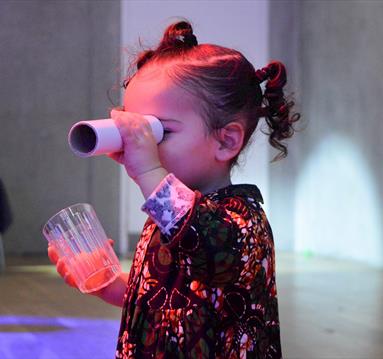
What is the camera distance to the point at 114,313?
2.70m

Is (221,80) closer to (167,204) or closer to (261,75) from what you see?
(261,75)

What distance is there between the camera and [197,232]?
0.93 metres

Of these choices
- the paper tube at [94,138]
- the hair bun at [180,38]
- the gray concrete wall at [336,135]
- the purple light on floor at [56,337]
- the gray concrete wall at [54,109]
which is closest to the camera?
the paper tube at [94,138]

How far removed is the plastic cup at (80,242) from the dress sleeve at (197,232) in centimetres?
20

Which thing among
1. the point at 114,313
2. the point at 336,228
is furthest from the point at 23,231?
the point at 336,228

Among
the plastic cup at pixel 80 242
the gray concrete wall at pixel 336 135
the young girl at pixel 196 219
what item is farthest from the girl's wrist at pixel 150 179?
the gray concrete wall at pixel 336 135

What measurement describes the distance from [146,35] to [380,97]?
149 centimetres

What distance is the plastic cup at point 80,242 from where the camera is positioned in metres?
1.14

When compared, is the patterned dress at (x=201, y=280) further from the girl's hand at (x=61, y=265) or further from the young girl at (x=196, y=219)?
the girl's hand at (x=61, y=265)

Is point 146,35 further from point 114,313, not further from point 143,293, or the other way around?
point 143,293

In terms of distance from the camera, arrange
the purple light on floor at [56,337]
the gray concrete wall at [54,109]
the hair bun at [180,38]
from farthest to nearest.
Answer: the gray concrete wall at [54,109] → the purple light on floor at [56,337] → the hair bun at [180,38]

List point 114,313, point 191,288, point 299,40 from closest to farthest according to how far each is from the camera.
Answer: point 191,288 → point 114,313 → point 299,40

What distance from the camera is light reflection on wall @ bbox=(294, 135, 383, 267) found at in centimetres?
391

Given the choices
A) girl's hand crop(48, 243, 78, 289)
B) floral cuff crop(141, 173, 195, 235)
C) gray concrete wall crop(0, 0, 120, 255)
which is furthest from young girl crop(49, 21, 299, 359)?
gray concrete wall crop(0, 0, 120, 255)
